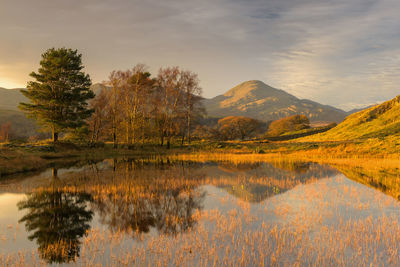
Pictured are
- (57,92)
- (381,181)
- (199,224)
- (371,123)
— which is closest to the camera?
(199,224)

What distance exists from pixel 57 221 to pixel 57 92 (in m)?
35.0

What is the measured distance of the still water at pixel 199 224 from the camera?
7012 millimetres

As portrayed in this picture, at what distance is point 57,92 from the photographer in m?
39.8

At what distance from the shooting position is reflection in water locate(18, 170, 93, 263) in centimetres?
747

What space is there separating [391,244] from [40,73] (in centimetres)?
4617

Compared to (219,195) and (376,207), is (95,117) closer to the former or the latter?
(219,195)

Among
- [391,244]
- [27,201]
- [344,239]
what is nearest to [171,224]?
[344,239]

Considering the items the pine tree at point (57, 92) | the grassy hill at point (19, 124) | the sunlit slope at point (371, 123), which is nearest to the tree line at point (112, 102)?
the pine tree at point (57, 92)

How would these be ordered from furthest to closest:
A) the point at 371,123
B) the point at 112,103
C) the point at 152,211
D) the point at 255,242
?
the point at 371,123, the point at 112,103, the point at 152,211, the point at 255,242

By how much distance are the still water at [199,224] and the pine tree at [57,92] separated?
24.0 m

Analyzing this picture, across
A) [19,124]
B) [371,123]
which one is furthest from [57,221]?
[19,124]

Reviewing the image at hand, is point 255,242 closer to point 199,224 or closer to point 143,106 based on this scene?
point 199,224

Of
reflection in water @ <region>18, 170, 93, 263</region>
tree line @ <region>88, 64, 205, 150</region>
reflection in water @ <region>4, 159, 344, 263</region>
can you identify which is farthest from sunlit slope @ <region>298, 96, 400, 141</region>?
reflection in water @ <region>18, 170, 93, 263</region>

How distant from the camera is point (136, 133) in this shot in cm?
4638
